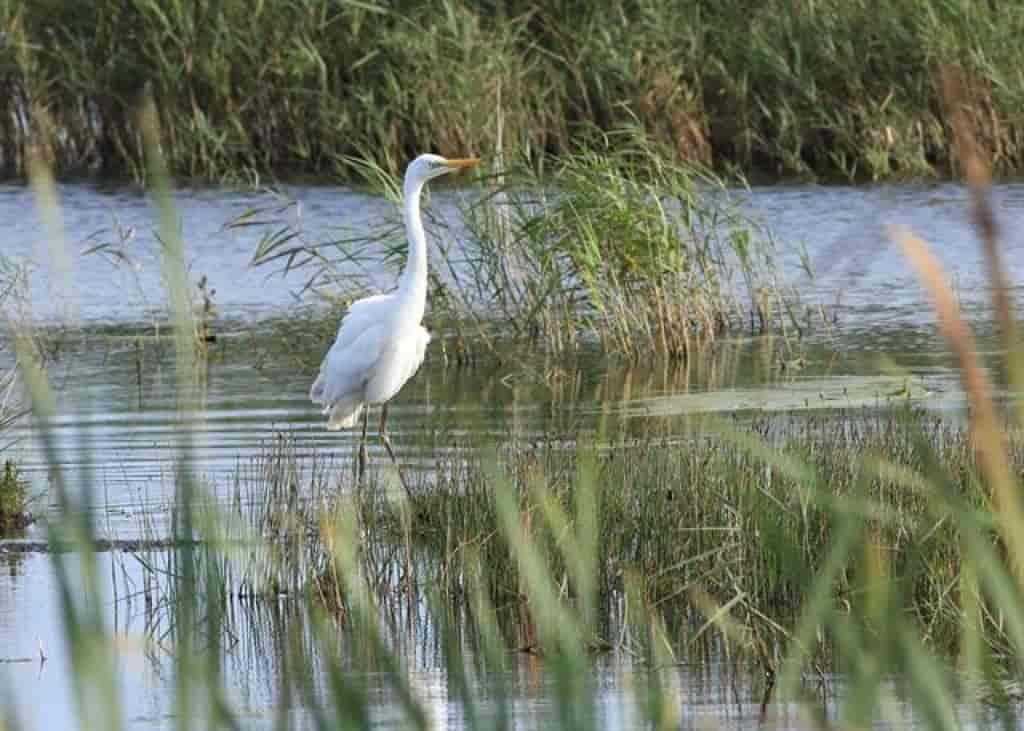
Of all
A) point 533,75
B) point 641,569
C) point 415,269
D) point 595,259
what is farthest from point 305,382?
point 533,75

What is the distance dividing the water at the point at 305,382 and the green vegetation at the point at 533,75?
66 centimetres

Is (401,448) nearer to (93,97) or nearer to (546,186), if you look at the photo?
(546,186)

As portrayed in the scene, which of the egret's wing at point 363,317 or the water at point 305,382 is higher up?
the egret's wing at point 363,317

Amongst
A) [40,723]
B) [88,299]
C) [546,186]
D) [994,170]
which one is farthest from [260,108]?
[40,723]

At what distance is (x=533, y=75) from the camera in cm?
1864

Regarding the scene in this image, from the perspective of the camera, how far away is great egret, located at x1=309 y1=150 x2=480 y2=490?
8.74 m

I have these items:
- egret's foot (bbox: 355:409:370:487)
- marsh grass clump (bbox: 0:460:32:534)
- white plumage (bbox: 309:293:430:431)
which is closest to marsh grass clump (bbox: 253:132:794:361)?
white plumage (bbox: 309:293:430:431)

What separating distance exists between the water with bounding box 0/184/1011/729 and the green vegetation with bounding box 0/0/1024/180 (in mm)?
662

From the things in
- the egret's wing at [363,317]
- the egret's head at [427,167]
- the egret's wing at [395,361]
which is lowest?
the egret's wing at [395,361]

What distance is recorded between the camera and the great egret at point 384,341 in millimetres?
8742

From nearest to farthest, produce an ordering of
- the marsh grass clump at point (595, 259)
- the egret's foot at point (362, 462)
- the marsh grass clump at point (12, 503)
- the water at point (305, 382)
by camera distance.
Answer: the water at point (305, 382) < the marsh grass clump at point (12, 503) < the egret's foot at point (362, 462) < the marsh grass clump at point (595, 259)

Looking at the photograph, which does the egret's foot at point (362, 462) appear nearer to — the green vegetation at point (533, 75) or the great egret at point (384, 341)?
the great egret at point (384, 341)

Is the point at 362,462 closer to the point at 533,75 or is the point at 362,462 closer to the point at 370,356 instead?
the point at 370,356

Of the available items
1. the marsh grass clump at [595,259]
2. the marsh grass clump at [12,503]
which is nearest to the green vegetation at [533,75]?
the marsh grass clump at [595,259]
